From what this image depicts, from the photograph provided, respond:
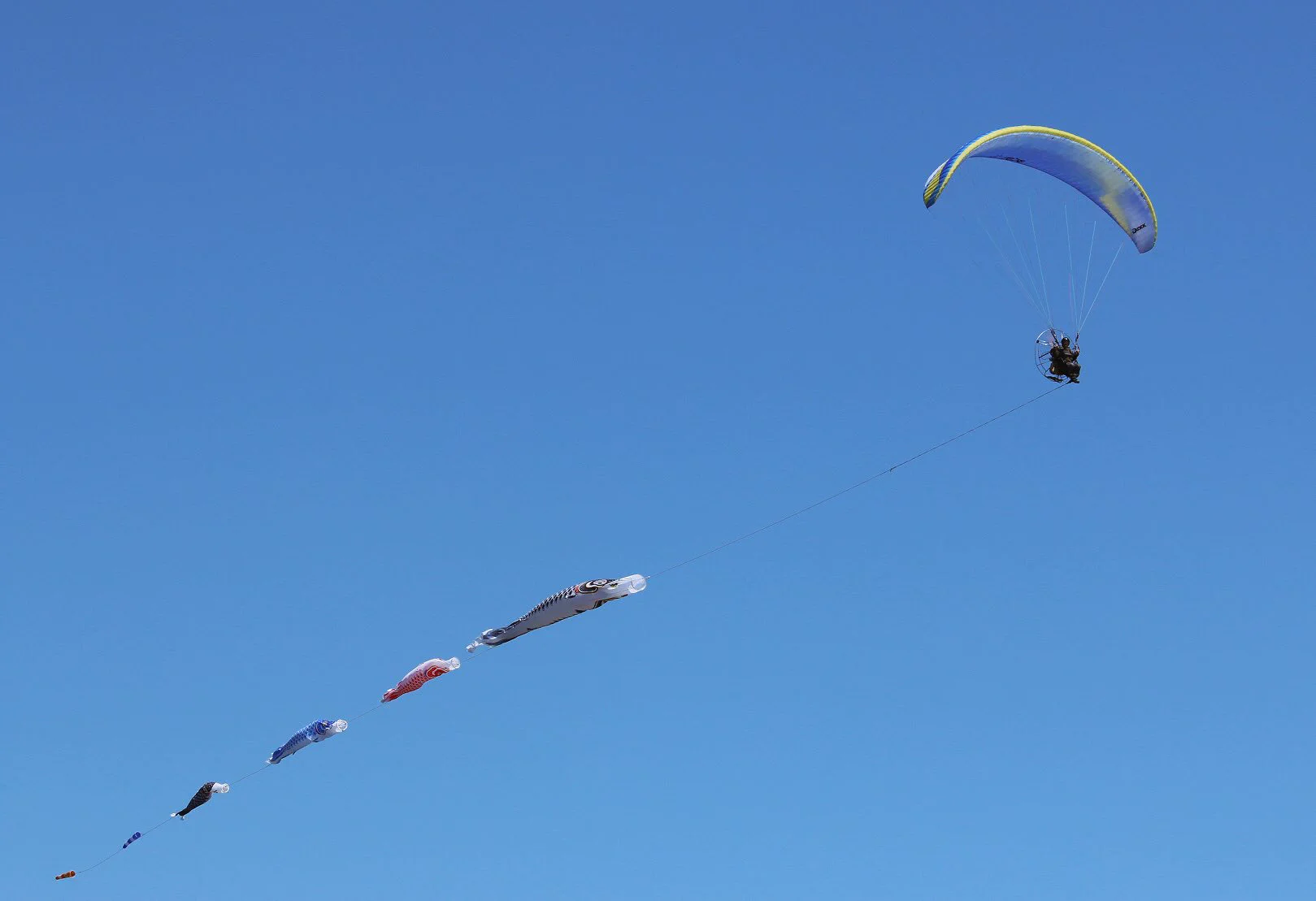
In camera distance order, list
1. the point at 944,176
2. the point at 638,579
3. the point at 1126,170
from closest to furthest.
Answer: the point at 638,579, the point at 944,176, the point at 1126,170

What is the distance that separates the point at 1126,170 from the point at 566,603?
25.5 metres

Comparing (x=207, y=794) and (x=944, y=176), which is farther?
(x=207, y=794)

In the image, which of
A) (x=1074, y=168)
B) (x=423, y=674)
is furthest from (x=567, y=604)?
(x=1074, y=168)

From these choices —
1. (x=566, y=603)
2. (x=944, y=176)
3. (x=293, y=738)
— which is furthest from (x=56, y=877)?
(x=944, y=176)

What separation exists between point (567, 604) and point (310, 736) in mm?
12769

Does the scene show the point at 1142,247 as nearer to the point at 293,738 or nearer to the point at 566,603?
the point at 566,603

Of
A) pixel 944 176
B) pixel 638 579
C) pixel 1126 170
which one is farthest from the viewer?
pixel 1126 170

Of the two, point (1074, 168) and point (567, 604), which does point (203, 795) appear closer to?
point (567, 604)

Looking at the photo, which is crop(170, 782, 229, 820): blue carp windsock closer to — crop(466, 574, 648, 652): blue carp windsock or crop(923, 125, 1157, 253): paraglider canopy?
crop(466, 574, 648, 652): blue carp windsock

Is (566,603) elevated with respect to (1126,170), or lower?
lower

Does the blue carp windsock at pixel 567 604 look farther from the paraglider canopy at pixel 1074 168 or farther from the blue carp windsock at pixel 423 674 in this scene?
the paraglider canopy at pixel 1074 168

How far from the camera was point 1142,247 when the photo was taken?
64688 millimetres

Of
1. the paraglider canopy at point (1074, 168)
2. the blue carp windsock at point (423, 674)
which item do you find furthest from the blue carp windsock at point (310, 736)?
the paraglider canopy at point (1074, 168)

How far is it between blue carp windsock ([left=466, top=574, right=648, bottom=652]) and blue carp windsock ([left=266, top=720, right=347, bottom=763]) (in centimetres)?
635
